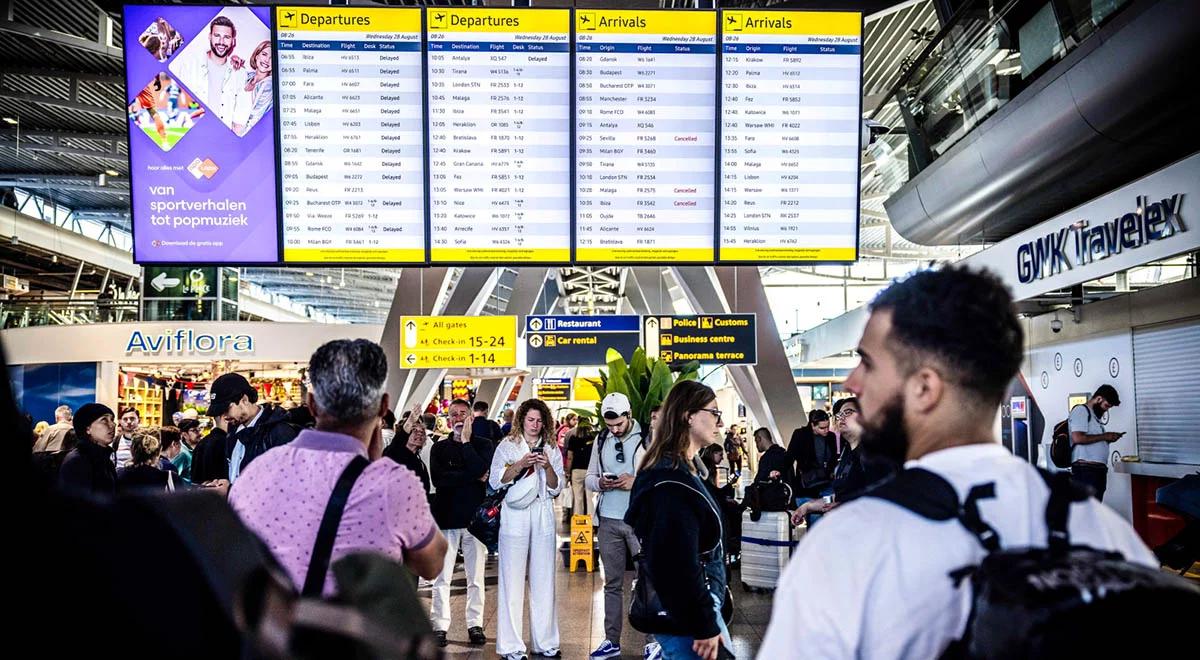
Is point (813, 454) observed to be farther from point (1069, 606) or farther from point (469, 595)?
point (1069, 606)

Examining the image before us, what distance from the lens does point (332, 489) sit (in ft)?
7.21

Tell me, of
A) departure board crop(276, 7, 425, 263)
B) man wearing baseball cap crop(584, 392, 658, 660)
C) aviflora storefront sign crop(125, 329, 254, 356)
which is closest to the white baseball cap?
man wearing baseball cap crop(584, 392, 658, 660)


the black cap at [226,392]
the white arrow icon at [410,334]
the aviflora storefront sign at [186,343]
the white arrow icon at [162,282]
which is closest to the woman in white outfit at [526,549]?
the black cap at [226,392]

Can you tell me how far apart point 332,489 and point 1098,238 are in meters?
8.51

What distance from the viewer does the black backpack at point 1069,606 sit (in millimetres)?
982

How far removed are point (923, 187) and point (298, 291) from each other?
1339 inches

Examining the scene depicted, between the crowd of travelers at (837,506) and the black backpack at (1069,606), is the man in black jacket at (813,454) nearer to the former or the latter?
the crowd of travelers at (837,506)

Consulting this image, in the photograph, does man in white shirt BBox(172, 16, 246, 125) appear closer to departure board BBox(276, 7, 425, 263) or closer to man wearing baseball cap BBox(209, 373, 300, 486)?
departure board BBox(276, 7, 425, 263)

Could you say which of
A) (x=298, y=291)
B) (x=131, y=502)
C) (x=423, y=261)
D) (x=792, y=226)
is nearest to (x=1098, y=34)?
(x=792, y=226)

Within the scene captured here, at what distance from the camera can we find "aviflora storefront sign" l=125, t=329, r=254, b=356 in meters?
20.8

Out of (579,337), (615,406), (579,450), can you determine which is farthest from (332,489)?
(579,450)

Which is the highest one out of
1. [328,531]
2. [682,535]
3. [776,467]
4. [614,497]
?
[328,531]

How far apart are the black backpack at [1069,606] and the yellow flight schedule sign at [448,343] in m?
12.0

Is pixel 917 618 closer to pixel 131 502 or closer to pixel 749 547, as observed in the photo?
pixel 131 502
